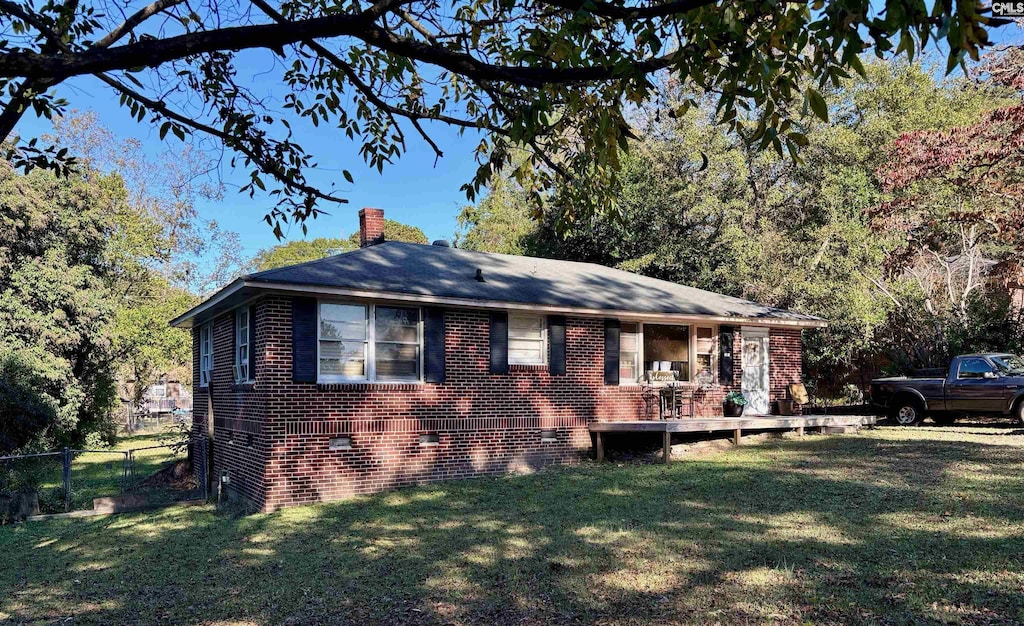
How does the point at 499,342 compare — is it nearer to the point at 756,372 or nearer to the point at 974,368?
the point at 756,372

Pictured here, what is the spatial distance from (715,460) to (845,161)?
57.5 ft

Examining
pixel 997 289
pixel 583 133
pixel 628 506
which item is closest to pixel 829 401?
pixel 997 289

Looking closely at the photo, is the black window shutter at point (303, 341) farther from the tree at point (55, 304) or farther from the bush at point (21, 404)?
the bush at point (21, 404)

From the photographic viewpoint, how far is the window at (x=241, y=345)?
1341cm

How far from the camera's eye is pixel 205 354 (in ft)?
56.5

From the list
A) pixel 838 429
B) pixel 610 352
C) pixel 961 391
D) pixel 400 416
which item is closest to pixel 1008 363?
pixel 961 391

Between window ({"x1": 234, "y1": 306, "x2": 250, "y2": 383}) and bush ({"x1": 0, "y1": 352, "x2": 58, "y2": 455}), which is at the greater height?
window ({"x1": 234, "y1": 306, "x2": 250, "y2": 383})

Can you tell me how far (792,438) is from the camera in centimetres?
1659

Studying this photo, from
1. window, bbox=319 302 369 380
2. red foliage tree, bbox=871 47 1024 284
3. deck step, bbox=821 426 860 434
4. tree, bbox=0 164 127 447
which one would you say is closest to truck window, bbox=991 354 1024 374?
red foliage tree, bbox=871 47 1024 284

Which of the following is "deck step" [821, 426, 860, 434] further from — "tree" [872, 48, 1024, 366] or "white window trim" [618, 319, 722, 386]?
"tree" [872, 48, 1024, 366]

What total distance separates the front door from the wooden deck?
114 cm

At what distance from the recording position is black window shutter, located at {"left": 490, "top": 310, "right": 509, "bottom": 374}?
46.4ft

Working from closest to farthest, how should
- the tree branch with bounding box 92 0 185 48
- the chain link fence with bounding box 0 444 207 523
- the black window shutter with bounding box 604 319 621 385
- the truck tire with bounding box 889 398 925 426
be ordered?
the tree branch with bounding box 92 0 185 48 → the chain link fence with bounding box 0 444 207 523 → the black window shutter with bounding box 604 319 621 385 → the truck tire with bounding box 889 398 925 426

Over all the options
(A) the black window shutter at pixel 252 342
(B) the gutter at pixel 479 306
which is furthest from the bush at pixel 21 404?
(A) the black window shutter at pixel 252 342
